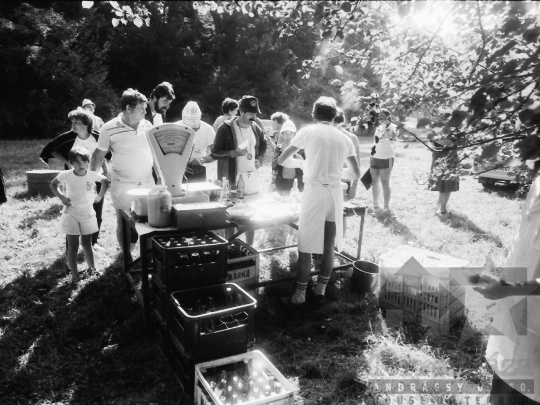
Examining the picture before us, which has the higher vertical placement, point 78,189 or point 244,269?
point 78,189

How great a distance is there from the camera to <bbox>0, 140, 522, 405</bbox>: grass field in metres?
3.03

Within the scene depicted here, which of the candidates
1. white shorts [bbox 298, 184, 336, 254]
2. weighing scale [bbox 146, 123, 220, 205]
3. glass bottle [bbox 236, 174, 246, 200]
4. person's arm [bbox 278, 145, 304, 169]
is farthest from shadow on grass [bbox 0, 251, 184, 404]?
person's arm [bbox 278, 145, 304, 169]

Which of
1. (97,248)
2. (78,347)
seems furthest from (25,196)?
(78,347)

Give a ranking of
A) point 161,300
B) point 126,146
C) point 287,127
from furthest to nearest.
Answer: point 287,127, point 126,146, point 161,300

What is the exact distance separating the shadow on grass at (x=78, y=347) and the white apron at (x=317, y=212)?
163cm

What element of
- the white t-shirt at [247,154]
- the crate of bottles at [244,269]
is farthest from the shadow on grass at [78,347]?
the white t-shirt at [247,154]

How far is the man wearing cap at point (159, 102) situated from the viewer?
486cm

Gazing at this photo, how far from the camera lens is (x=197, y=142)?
602 cm

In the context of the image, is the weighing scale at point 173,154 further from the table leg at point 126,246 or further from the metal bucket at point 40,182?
Result: the metal bucket at point 40,182

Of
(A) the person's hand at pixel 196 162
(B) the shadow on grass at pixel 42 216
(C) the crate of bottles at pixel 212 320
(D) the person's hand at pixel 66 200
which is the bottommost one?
(B) the shadow on grass at pixel 42 216

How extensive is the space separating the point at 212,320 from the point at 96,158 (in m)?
2.29

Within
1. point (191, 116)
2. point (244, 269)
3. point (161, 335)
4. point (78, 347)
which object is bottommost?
point (78, 347)

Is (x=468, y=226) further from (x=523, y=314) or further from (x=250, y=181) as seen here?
(x=523, y=314)

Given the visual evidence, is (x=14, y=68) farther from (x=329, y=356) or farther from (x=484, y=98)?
(x=484, y=98)
